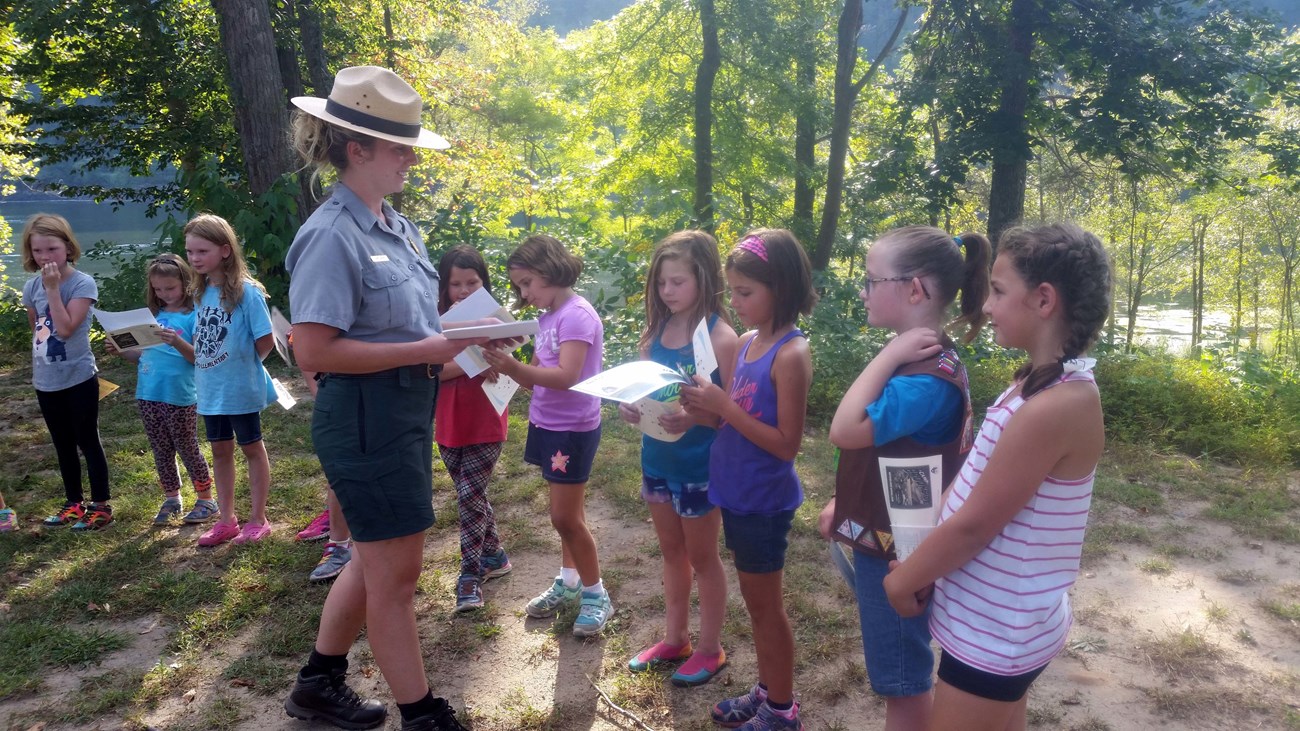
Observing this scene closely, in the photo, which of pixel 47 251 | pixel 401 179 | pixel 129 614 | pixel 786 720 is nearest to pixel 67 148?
pixel 47 251

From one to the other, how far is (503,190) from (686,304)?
67.0 ft

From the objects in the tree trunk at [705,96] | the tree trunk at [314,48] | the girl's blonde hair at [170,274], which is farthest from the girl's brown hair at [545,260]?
the tree trunk at [705,96]

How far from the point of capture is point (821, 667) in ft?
10.2

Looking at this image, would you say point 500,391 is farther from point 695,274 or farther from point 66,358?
point 66,358

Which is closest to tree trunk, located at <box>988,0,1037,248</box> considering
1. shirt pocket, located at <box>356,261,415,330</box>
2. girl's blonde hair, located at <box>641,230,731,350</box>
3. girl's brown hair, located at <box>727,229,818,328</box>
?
girl's blonde hair, located at <box>641,230,731,350</box>

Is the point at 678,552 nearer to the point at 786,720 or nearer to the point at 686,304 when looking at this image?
the point at 786,720

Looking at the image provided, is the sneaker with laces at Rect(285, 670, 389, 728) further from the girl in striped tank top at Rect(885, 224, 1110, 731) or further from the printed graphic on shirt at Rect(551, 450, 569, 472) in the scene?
the girl in striped tank top at Rect(885, 224, 1110, 731)

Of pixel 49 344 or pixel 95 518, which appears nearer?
pixel 49 344

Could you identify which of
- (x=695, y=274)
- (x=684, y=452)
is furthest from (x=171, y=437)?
(x=695, y=274)

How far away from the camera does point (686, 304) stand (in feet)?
8.98

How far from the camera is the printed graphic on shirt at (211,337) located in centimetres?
401

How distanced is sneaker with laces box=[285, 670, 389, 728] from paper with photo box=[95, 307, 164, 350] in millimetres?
2188

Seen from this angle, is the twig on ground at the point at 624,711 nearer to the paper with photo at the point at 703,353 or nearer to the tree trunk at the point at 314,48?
the paper with photo at the point at 703,353

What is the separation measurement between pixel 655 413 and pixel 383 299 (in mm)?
889
